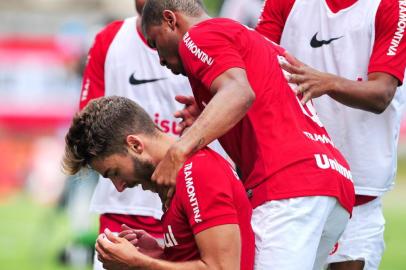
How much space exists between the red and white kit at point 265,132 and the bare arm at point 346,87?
8.4 inches

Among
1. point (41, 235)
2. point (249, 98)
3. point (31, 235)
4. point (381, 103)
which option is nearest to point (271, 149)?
point (249, 98)

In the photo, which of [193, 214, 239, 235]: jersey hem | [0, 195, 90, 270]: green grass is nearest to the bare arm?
[193, 214, 239, 235]: jersey hem

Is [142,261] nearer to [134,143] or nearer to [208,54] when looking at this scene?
[134,143]

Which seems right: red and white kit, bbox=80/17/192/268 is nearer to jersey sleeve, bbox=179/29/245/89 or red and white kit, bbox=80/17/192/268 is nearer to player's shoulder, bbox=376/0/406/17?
player's shoulder, bbox=376/0/406/17

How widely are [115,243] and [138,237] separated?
0.46m

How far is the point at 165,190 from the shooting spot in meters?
5.18

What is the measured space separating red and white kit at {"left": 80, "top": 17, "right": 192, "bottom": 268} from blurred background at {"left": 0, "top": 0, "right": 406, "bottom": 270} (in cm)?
600

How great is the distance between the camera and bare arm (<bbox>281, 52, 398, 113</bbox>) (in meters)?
5.62

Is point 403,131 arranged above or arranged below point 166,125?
below

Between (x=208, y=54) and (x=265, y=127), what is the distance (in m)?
0.43

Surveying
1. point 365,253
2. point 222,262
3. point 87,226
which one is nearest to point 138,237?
point 222,262

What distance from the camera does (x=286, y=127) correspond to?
5.34 metres

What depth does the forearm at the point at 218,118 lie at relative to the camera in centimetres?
506

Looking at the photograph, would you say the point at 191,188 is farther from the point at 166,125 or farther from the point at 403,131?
the point at 403,131
